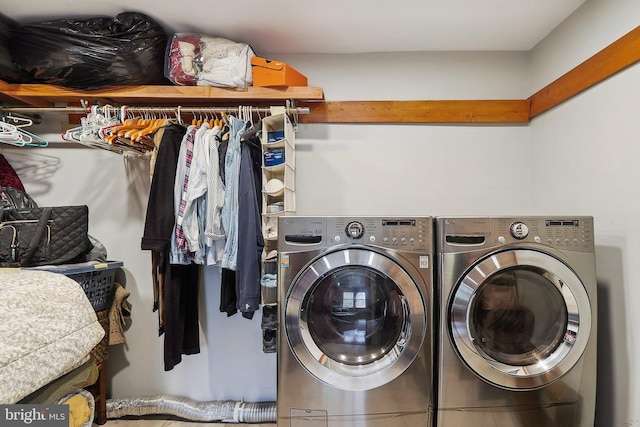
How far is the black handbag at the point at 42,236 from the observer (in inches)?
58.8

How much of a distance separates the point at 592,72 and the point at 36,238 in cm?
285

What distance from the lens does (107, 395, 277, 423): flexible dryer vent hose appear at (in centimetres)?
188

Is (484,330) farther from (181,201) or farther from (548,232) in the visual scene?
(181,201)

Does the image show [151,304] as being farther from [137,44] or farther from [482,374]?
[482,374]

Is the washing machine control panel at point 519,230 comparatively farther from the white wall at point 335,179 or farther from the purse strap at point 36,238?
the purse strap at point 36,238

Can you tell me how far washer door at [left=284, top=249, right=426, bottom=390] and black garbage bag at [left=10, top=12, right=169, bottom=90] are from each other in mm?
1483

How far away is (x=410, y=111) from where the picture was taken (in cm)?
206

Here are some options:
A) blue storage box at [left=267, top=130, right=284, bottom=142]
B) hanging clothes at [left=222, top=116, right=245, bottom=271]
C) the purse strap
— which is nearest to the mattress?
the purse strap

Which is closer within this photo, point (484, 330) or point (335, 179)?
point (484, 330)

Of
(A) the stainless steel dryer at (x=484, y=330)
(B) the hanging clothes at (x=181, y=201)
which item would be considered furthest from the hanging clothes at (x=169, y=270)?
(A) the stainless steel dryer at (x=484, y=330)

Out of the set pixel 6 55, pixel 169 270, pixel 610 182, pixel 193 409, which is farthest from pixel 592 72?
pixel 6 55

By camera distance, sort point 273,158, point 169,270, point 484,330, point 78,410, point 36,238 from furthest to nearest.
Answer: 1. point 273,158
2. point 169,270
3. point 36,238
4. point 484,330
5. point 78,410

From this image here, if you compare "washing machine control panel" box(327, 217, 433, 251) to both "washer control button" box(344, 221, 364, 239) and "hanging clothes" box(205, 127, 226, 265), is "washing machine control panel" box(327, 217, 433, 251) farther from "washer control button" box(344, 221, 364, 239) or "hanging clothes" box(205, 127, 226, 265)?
"hanging clothes" box(205, 127, 226, 265)

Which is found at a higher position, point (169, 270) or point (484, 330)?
point (169, 270)
